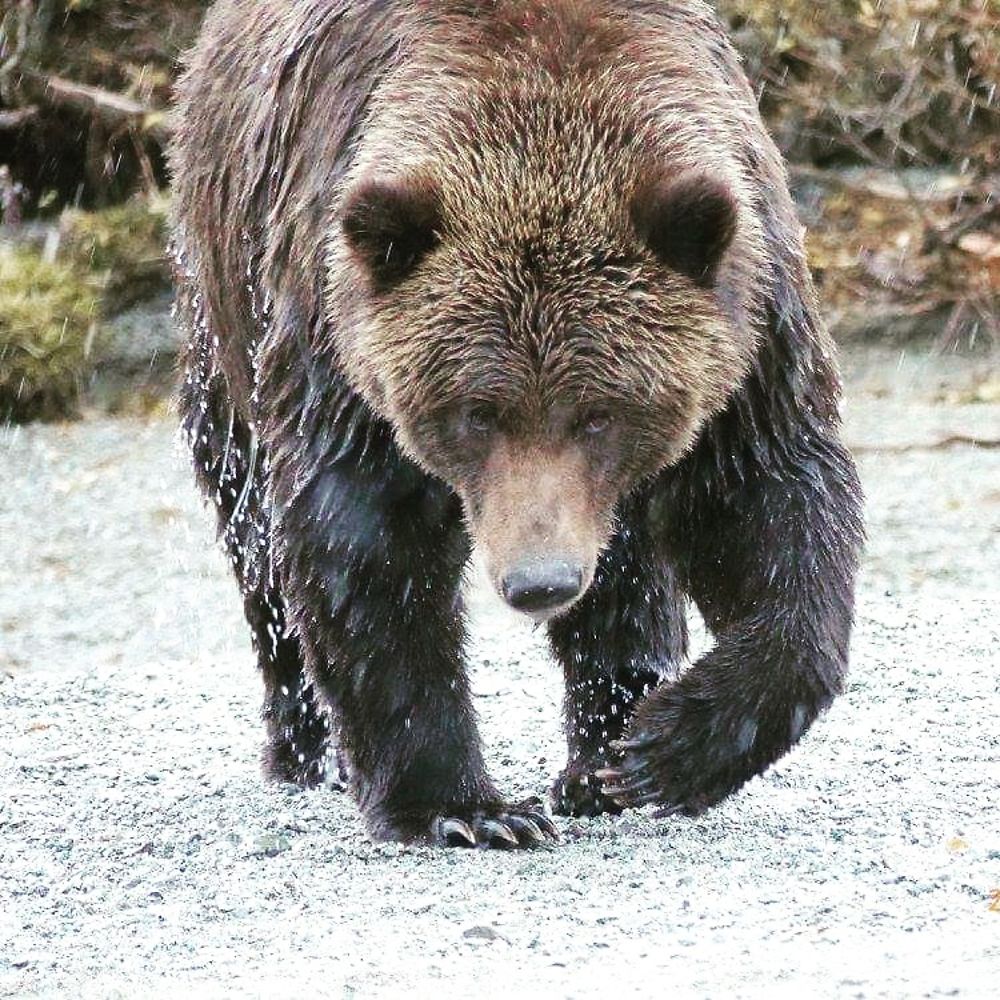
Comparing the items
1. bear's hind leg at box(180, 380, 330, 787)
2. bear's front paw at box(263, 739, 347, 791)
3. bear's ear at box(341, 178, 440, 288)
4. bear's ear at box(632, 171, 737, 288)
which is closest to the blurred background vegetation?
bear's hind leg at box(180, 380, 330, 787)

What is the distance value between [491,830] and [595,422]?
3.92ft

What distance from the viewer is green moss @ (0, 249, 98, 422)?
1278 centimetres

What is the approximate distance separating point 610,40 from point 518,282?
646 mm

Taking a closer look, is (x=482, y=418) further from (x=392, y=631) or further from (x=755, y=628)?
(x=755, y=628)

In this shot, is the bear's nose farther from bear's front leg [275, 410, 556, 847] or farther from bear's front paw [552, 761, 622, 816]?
bear's front paw [552, 761, 622, 816]

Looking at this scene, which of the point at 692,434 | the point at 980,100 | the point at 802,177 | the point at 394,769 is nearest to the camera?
the point at 692,434

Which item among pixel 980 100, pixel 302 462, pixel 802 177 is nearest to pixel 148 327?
pixel 802 177

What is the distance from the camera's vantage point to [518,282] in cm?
446

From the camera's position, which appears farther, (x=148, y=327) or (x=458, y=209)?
(x=148, y=327)

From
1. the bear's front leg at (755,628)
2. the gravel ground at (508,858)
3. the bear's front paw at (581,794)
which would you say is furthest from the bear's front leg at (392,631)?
the bear's front leg at (755,628)

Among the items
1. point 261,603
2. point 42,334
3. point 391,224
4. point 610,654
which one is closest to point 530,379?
point 391,224

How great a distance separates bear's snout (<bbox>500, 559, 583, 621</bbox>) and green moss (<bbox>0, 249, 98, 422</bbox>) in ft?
29.2

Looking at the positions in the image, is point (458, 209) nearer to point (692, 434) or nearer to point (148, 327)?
point (692, 434)

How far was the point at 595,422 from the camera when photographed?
4590 millimetres
